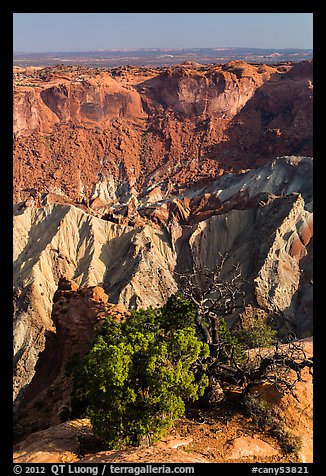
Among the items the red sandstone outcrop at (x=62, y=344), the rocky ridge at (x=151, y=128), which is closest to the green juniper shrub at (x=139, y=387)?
the red sandstone outcrop at (x=62, y=344)

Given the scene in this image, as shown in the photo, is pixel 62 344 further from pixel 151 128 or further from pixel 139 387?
pixel 151 128

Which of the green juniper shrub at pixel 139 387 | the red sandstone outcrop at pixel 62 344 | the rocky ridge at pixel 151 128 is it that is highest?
the rocky ridge at pixel 151 128

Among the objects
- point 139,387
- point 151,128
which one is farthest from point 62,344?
point 151,128

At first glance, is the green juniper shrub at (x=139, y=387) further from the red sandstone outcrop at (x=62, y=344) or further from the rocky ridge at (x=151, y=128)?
the rocky ridge at (x=151, y=128)

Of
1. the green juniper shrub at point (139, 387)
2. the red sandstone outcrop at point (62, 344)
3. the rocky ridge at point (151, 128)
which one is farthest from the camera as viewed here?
the rocky ridge at point (151, 128)

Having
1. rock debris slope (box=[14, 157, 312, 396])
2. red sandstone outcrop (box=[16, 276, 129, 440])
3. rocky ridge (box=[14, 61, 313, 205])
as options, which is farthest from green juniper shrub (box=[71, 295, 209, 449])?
rocky ridge (box=[14, 61, 313, 205])

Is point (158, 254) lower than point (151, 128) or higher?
lower
